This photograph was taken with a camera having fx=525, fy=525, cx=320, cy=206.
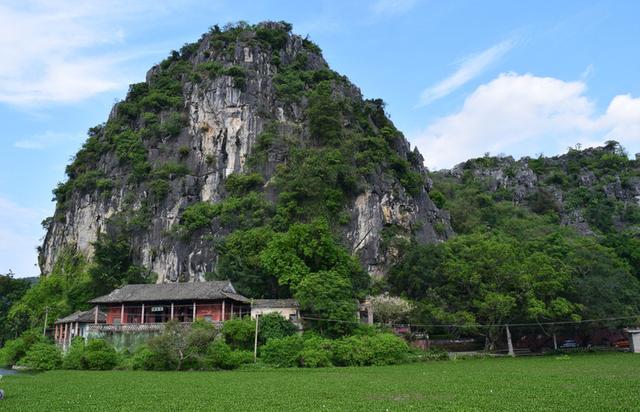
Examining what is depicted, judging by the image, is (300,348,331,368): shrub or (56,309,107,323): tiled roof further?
(56,309,107,323): tiled roof

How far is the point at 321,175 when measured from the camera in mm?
57219

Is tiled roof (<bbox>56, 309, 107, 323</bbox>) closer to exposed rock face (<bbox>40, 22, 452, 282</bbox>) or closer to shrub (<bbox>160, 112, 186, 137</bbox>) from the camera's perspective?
exposed rock face (<bbox>40, 22, 452, 282</bbox>)

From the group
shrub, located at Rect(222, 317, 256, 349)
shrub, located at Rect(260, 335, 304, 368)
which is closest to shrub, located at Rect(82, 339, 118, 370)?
shrub, located at Rect(222, 317, 256, 349)

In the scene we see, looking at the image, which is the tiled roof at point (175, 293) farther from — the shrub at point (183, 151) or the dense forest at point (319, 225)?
the shrub at point (183, 151)

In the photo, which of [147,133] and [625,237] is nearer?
[625,237]

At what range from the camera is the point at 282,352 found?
35.6m

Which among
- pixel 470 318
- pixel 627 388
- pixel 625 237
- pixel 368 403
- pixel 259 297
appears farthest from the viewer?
pixel 625 237

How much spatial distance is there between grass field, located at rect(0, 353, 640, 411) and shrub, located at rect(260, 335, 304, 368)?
7043 millimetres

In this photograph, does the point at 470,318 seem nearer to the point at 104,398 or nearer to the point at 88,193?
the point at 104,398

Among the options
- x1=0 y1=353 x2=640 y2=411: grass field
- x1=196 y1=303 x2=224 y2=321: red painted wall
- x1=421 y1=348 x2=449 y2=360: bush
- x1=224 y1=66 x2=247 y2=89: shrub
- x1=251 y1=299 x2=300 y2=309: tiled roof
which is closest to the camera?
x1=0 y1=353 x2=640 y2=411: grass field

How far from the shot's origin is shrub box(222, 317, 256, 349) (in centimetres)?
3912

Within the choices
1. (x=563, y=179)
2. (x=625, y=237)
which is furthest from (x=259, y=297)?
(x=563, y=179)

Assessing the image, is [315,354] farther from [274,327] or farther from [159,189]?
[159,189]

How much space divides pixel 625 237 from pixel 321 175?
1490 inches
